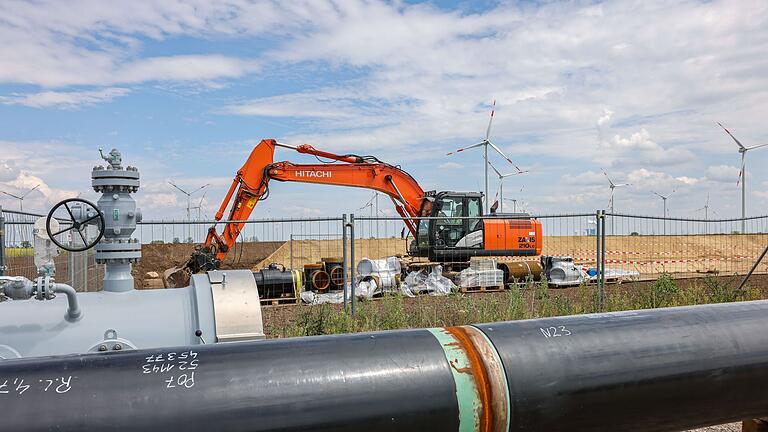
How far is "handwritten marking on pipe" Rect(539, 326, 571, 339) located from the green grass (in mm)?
4484

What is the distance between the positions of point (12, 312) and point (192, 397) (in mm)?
1959

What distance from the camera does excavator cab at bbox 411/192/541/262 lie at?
1402cm

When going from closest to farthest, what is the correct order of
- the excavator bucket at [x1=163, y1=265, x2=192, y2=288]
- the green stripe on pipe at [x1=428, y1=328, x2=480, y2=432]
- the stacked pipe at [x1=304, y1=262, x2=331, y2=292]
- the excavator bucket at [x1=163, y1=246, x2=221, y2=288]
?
1. the green stripe on pipe at [x1=428, y1=328, x2=480, y2=432]
2. the stacked pipe at [x1=304, y1=262, x2=331, y2=292]
3. the excavator bucket at [x1=163, y1=246, x2=221, y2=288]
4. the excavator bucket at [x1=163, y1=265, x2=192, y2=288]

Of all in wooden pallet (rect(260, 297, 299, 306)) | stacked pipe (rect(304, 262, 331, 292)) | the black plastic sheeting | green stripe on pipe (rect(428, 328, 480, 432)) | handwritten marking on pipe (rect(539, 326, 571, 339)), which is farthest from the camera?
stacked pipe (rect(304, 262, 331, 292))

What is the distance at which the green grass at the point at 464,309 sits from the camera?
7.23 metres

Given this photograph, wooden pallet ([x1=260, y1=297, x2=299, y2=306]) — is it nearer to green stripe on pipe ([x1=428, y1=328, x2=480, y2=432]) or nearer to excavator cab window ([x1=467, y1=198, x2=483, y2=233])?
excavator cab window ([x1=467, y1=198, x2=483, y2=233])

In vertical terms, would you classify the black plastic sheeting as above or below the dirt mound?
above

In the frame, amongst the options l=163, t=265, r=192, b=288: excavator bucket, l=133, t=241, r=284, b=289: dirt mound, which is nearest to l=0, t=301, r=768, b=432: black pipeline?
l=163, t=265, r=192, b=288: excavator bucket

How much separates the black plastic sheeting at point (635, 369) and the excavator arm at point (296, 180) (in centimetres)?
1119

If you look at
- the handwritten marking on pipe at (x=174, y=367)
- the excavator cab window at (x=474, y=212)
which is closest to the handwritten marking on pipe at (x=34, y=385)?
the handwritten marking on pipe at (x=174, y=367)

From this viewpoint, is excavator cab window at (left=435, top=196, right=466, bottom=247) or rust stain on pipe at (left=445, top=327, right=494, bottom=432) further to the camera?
excavator cab window at (left=435, top=196, right=466, bottom=247)

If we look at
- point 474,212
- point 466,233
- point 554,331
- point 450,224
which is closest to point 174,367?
point 554,331

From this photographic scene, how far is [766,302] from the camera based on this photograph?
3.04m

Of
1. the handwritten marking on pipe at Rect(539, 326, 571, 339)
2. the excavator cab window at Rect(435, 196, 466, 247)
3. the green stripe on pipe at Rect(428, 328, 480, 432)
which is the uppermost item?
the excavator cab window at Rect(435, 196, 466, 247)
